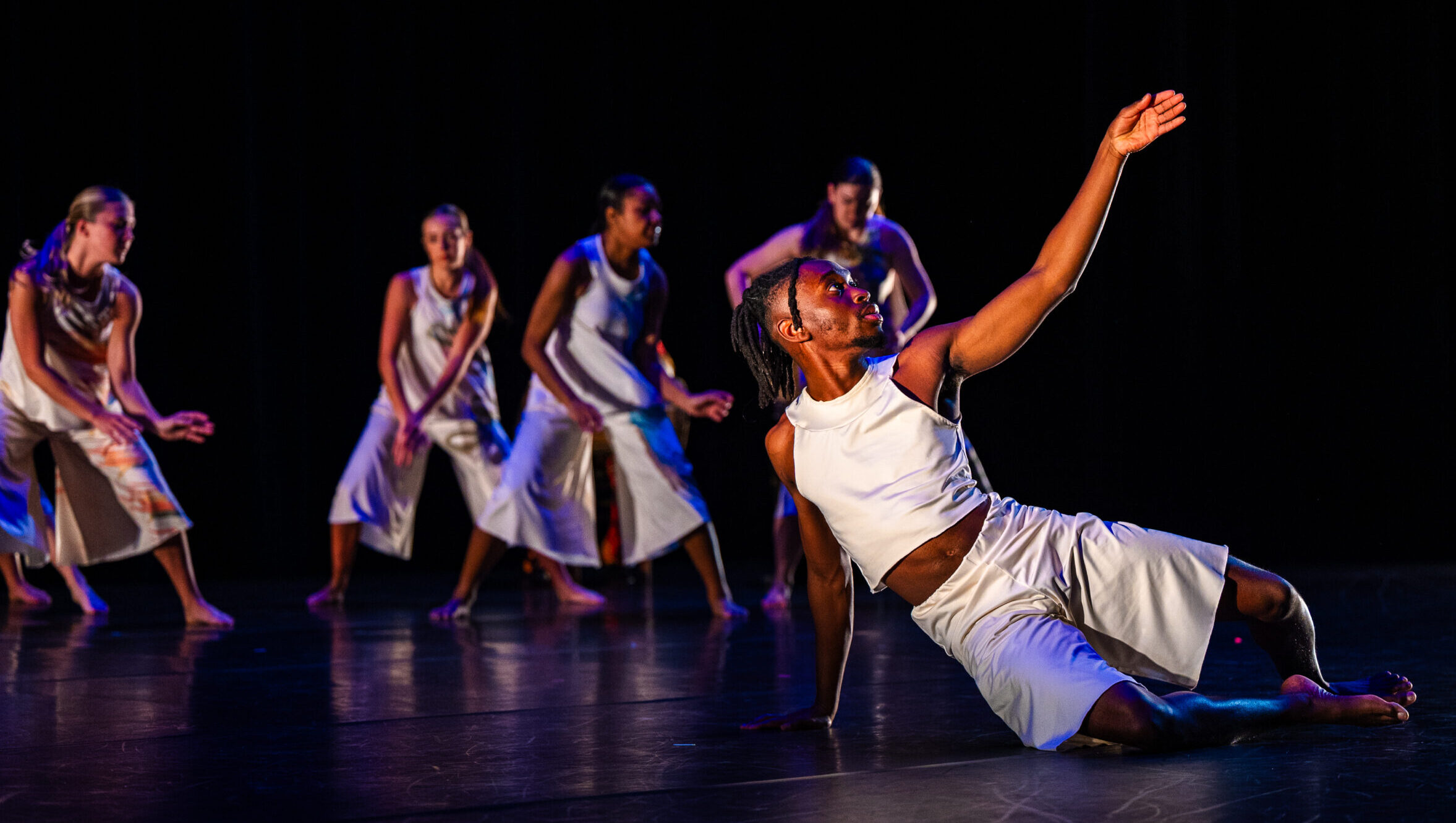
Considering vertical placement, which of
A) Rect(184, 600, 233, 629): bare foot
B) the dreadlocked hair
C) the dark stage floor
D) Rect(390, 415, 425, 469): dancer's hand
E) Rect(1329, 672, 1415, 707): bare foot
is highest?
the dreadlocked hair

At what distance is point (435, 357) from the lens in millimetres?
6418

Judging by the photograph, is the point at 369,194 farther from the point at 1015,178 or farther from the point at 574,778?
the point at 574,778

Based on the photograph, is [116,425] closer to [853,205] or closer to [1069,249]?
[853,205]

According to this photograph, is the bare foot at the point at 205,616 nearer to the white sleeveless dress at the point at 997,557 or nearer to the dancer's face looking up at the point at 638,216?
the dancer's face looking up at the point at 638,216

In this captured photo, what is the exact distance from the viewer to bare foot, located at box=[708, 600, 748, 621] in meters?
5.16

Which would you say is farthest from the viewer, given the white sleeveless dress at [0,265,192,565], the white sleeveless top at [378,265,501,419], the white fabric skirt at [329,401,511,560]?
the white sleeveless top at [378,265,501,419]

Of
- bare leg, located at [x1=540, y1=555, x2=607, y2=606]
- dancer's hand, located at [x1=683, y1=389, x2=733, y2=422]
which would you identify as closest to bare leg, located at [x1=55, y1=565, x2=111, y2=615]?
bare leg, located at [x1=540, y1=555, x2=607, y2=606]

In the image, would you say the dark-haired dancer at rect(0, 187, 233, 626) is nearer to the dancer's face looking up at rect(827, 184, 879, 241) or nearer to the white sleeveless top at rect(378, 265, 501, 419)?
the white sleeveless top at rect(378, 265, 501, 419)

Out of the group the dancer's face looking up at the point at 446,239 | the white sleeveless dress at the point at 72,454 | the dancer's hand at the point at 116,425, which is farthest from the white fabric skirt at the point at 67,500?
the dancer's face looking up at the point at 446,239

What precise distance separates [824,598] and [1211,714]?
721mm

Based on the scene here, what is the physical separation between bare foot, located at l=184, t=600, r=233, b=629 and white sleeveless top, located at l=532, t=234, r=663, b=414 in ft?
4.83

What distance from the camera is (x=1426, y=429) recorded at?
8.64 m

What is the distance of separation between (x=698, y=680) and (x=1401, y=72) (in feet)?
22.8

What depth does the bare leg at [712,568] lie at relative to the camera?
5.20 m
